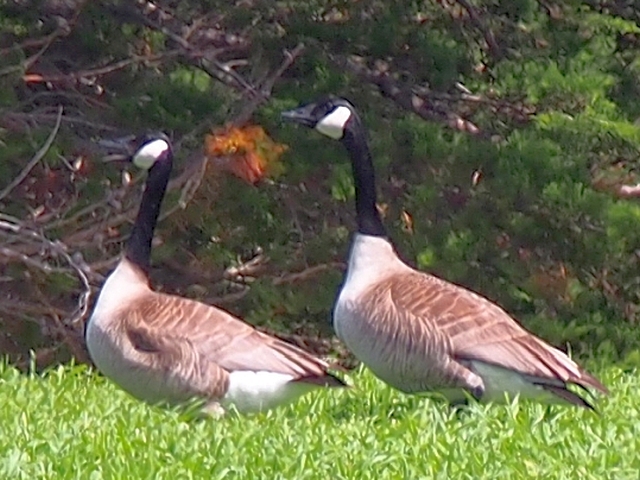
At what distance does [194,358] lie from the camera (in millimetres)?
6426

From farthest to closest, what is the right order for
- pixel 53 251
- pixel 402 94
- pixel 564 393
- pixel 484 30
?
pixel 402 94, pixel 484 30, pixel 53 251, pixel 564 393

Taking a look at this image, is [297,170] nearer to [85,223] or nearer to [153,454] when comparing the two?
[85,223]

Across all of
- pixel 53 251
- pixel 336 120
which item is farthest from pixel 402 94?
pixel 336 120

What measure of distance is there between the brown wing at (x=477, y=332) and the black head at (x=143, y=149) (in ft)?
5.11

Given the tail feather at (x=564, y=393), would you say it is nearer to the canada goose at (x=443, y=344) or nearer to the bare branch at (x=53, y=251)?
the canada goose at (x=443, y=344)

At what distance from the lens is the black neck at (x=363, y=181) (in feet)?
24.6

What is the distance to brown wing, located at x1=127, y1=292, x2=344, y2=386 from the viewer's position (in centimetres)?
635

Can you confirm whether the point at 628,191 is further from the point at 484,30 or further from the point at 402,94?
the point at 402,94

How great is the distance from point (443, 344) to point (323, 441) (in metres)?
1.05

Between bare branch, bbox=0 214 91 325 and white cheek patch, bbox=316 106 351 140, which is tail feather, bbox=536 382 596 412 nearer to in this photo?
white cheek patch, bbox=316 106 351 140

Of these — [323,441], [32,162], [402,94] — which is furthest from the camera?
[402,94]

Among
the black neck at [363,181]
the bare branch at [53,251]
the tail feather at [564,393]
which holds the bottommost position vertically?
the bare branch at [53,251]

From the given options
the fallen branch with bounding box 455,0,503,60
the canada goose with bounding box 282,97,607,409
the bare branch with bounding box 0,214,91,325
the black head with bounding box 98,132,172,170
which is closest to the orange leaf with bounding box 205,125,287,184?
the bare branch with bounding box 0,214,91,325

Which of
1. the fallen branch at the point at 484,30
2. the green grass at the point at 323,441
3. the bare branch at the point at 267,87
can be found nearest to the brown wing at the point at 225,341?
the green grass at the point at 323,441
